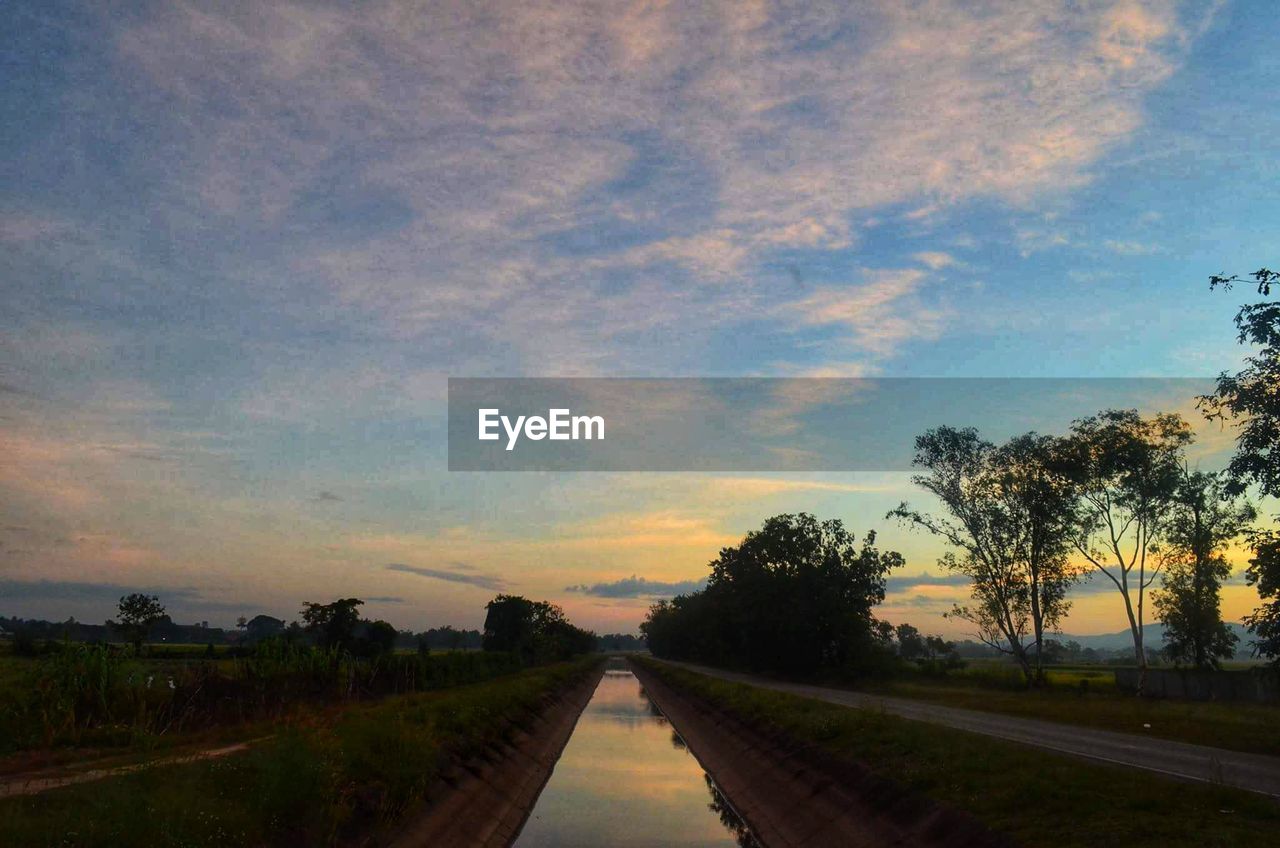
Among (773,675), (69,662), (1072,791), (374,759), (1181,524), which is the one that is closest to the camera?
(1072,791)

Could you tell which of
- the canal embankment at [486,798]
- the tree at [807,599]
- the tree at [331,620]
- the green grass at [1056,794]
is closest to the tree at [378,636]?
the tree at [331,620]

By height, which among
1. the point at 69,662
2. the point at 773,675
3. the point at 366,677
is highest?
the point at 69,662

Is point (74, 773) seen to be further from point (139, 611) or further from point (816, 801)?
point (139, 611)

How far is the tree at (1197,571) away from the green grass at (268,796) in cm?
4646

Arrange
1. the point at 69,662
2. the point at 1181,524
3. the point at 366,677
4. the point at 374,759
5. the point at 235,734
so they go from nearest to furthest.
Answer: the point at 374,759 → the point at 69,662 → the point at 235,734 → the point at 366,677 → the point at 1181,524

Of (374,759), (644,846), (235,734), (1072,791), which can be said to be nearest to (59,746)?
(235,734)

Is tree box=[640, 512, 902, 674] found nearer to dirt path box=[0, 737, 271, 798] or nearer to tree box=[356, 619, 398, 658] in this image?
tree box=[356, 619, 398, 658]

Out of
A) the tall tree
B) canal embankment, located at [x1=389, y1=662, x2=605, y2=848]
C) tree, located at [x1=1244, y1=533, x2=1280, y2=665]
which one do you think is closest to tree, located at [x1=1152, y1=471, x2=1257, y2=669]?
the tall tree

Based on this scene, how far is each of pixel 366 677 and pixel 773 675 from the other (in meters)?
60.5

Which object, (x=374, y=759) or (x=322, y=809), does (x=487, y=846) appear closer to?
(x=374, y=759)

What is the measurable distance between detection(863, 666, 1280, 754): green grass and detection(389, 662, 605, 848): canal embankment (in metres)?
22.5

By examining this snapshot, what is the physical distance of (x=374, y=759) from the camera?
73.3 ft

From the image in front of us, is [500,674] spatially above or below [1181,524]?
below

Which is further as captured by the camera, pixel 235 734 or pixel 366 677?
pixel 366 677
